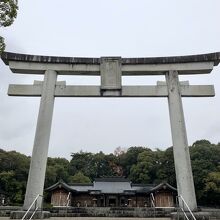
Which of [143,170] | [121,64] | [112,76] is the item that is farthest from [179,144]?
[143,170]

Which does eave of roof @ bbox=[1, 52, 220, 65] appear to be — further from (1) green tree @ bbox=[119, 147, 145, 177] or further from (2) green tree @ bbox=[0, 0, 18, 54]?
(1) green tree @ bbox=[119, 147, 145, 177]

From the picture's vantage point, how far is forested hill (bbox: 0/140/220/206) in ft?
107

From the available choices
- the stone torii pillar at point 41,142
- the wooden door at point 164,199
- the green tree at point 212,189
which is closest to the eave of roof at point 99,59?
the stone torii pillar at point 41,142

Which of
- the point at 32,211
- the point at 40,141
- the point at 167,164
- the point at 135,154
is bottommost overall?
the point at 32,211

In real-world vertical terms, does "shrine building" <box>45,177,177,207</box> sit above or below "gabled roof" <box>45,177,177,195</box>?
below

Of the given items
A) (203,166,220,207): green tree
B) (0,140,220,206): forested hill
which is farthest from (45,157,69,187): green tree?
(203,166,220,207): green tree

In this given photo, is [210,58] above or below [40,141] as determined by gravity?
above

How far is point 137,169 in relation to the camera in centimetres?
4425

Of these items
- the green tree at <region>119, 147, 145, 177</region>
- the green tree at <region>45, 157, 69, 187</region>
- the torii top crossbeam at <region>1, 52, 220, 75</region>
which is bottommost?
the torii top crossbeam at <region>1, 52, 220, 75</region>

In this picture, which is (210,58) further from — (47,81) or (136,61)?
(47,81)

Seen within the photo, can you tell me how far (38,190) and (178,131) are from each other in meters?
4.85

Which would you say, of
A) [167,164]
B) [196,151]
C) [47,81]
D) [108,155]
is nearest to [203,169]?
[196,151]

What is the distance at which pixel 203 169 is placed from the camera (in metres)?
34.6

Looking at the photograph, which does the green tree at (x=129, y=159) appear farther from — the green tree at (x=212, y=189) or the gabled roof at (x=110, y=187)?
the green tree at (x=212, y=189)
